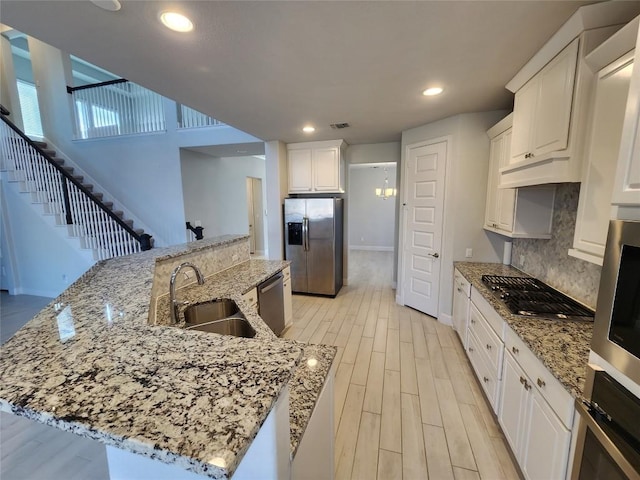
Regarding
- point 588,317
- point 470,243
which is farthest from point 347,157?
point 588,317

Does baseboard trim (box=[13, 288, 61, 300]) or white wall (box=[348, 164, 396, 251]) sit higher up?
white wall (box=[348, 164, 396, 251])

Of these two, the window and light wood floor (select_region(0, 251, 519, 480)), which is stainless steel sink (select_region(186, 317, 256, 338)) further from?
the window

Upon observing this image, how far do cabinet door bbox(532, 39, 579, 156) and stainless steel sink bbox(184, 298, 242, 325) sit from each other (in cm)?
234

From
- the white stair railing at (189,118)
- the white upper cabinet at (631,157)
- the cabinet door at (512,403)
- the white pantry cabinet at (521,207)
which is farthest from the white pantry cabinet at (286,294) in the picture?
the white stair railing at (189,118)

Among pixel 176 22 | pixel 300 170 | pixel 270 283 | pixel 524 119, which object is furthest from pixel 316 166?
pixel 176 22

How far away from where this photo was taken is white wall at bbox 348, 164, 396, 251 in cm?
839

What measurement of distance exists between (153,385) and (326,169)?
4.14 meters

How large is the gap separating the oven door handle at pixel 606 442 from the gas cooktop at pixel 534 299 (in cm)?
75

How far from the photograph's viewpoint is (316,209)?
4.31 metres

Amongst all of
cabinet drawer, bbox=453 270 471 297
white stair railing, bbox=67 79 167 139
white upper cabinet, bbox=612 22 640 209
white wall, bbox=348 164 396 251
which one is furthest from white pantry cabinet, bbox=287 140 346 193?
white wall, bbox=348 164 396 251

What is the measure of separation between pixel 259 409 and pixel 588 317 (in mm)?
2075

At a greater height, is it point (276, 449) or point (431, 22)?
point (431, 22)

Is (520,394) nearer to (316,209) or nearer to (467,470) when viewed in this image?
(467,470)

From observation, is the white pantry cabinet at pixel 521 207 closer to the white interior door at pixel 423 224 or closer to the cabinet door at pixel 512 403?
the white interior door at pixel 423 224
